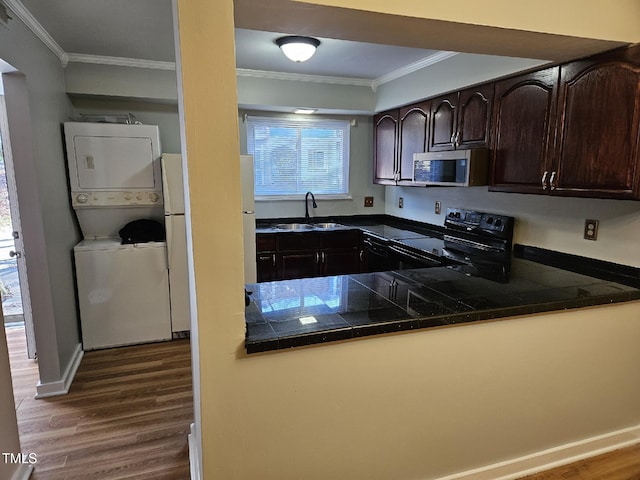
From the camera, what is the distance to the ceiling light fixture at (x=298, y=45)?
2.66 meters

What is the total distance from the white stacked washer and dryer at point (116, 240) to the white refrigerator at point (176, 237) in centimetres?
6

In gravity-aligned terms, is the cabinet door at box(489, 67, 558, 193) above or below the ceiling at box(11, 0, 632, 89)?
below

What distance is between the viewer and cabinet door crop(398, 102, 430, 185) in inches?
136

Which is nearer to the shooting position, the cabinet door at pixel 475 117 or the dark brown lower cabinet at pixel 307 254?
the cabinet door at pixel 475 117

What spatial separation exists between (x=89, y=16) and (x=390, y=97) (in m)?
2.60

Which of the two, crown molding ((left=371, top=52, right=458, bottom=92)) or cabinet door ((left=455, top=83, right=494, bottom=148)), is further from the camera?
crown molding ((left=371, top=52, right=458, bottom=92))

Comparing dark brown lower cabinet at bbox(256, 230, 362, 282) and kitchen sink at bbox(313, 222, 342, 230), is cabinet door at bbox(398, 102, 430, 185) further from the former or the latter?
kitchen sink at bbox(313, 222, 342, 230)

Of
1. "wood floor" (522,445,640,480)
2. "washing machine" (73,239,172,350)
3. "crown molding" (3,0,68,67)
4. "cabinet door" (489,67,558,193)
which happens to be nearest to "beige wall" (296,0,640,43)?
"cabinet door" (489,67,558,193)

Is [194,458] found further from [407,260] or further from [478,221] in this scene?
[478,221]

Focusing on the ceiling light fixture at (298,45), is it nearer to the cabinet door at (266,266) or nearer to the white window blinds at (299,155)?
the white window blinds at (299,155)

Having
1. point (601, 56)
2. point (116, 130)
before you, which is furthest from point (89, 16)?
point (601, 56)

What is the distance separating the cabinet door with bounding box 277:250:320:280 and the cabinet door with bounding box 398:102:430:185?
1159 mm

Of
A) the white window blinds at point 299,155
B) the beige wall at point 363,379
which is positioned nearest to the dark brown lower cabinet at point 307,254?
the white window blinds at point 299,155

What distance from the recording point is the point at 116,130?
322 centimetres
